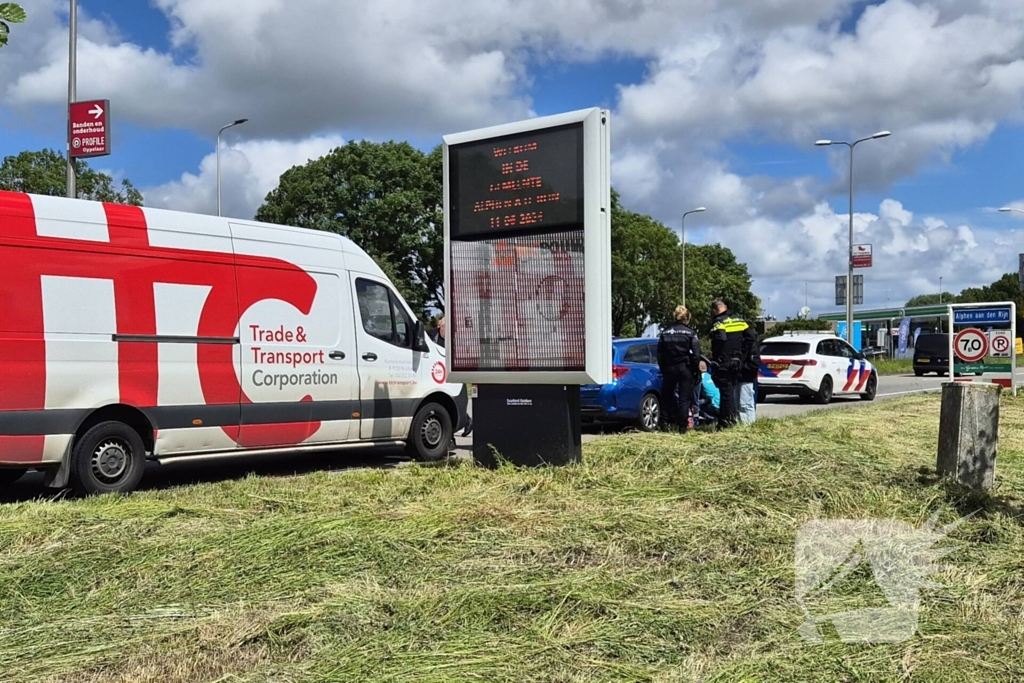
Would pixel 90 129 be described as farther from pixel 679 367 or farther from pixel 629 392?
pixel 679 367

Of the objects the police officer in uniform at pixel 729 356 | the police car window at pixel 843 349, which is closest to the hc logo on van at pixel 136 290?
the police officer in uniform at pixel 729 356

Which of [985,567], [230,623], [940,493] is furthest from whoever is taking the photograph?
[940,493]

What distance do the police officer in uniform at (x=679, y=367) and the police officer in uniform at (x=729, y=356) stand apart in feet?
0.95

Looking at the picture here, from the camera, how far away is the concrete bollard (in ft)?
22.4

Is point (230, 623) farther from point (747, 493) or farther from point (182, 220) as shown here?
point (182, 220)

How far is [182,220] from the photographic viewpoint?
8719 mm

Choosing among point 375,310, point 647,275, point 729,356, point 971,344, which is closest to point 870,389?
point 971,344

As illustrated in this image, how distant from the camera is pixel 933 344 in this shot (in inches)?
1448

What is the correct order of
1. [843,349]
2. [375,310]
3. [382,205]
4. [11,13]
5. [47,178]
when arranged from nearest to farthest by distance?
[11,13], [375,310], [843,349], [47,178], [382,205]

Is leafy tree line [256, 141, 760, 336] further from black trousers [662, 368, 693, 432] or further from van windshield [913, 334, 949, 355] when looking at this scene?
black trousers [662, 368, 693, 432]

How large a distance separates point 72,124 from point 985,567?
15.7 meters

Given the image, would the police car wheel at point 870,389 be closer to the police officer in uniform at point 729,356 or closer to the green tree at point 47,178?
the police officer in uniform at point 729,356

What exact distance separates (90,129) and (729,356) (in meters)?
11.1

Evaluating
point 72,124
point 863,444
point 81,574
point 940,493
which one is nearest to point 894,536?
point 940,493
